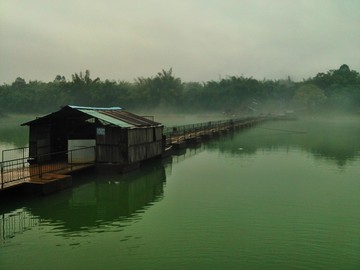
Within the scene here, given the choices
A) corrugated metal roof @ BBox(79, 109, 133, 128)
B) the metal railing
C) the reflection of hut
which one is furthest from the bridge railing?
the metal railing

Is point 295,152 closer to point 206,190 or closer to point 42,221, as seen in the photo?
point 206,190

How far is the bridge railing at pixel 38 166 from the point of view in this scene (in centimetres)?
1605

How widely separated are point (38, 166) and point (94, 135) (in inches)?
181

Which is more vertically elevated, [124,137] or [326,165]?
[124,137]

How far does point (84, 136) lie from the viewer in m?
23.0

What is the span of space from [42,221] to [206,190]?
7.59 meters

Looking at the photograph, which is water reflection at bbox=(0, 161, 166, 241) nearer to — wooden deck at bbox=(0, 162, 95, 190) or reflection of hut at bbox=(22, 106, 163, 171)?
wooden deck at bbox=(0, 162, 95, 190)

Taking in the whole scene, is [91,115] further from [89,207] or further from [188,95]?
[188,95]

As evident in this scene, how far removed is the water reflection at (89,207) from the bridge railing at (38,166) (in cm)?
106

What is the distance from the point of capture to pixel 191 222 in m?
13.0

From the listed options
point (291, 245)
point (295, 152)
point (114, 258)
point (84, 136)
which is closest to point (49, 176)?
point (84, 136)

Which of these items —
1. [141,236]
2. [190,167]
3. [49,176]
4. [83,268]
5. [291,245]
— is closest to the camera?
[83,268]

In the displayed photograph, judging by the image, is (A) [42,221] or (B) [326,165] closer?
(A) [42,221]

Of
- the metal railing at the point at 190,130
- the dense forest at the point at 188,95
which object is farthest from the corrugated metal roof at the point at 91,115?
the dense forest at the point at 188,95
